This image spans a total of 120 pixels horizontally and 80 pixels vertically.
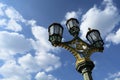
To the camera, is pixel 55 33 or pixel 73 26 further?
pixel 73 26

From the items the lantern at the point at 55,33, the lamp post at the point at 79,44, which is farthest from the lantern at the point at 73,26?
the lantern at the point at 55,33

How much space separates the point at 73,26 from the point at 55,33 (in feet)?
3.28

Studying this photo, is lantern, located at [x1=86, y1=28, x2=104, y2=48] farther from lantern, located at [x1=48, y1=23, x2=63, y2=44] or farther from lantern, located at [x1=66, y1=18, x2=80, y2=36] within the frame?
lantern, located at [x1=48, y1=23, x2=63, y2=44]

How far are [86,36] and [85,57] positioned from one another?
1.61 meters

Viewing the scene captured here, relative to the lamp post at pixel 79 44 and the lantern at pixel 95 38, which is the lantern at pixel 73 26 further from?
the lantern at pixel 95 38

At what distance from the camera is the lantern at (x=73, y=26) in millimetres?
10430

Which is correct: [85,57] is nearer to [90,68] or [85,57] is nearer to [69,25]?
[90,68]

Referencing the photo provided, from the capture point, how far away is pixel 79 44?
10.0 m

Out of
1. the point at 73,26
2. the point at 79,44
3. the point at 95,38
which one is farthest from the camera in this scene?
the point at 73,26

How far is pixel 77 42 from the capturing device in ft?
33.2

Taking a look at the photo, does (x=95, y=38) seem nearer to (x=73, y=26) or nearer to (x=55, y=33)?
(x=73, y=26)

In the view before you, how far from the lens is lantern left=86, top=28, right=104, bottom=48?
10.3 metres

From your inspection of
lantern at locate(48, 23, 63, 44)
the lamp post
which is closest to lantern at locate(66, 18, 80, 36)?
the lamp post

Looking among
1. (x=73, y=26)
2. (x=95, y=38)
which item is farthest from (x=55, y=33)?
(x=95, y=38)
